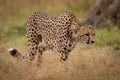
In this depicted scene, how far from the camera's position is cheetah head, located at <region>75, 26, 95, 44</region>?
907 centimetres

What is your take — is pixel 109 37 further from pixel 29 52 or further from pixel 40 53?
pixel 29 52

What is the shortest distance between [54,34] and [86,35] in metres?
0.58

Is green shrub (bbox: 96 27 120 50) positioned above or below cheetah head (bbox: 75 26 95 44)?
above

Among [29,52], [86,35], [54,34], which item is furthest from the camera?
[29,52]

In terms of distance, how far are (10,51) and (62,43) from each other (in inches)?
38.9

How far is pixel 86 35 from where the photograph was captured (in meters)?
9.13

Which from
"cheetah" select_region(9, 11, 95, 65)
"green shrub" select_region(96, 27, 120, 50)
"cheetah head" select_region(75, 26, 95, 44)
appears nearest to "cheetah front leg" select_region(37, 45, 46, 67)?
"cheetah" select_region(9, 11, 95, 65)

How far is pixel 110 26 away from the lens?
41.4ft

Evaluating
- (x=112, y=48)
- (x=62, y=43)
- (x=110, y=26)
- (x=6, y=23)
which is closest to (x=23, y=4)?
(x=6, y=23)

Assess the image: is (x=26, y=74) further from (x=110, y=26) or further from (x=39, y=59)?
(x=110, y=26)

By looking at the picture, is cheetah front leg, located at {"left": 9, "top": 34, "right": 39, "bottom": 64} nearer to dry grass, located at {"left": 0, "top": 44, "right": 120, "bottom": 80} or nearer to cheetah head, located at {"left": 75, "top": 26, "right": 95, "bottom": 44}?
dry grass, located at {"left": 0, "top": 44, "right": 120, "bottom": 80}

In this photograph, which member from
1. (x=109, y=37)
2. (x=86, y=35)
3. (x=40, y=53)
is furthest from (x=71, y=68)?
(x=109, y=37)

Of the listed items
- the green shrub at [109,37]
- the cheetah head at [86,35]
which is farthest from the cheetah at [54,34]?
the green shrub at [109,37]

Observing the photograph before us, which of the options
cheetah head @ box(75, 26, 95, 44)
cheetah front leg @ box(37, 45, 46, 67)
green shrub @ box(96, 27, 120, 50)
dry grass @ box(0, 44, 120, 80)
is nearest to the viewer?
dry grass @ box(0, 44, 120, 80)
